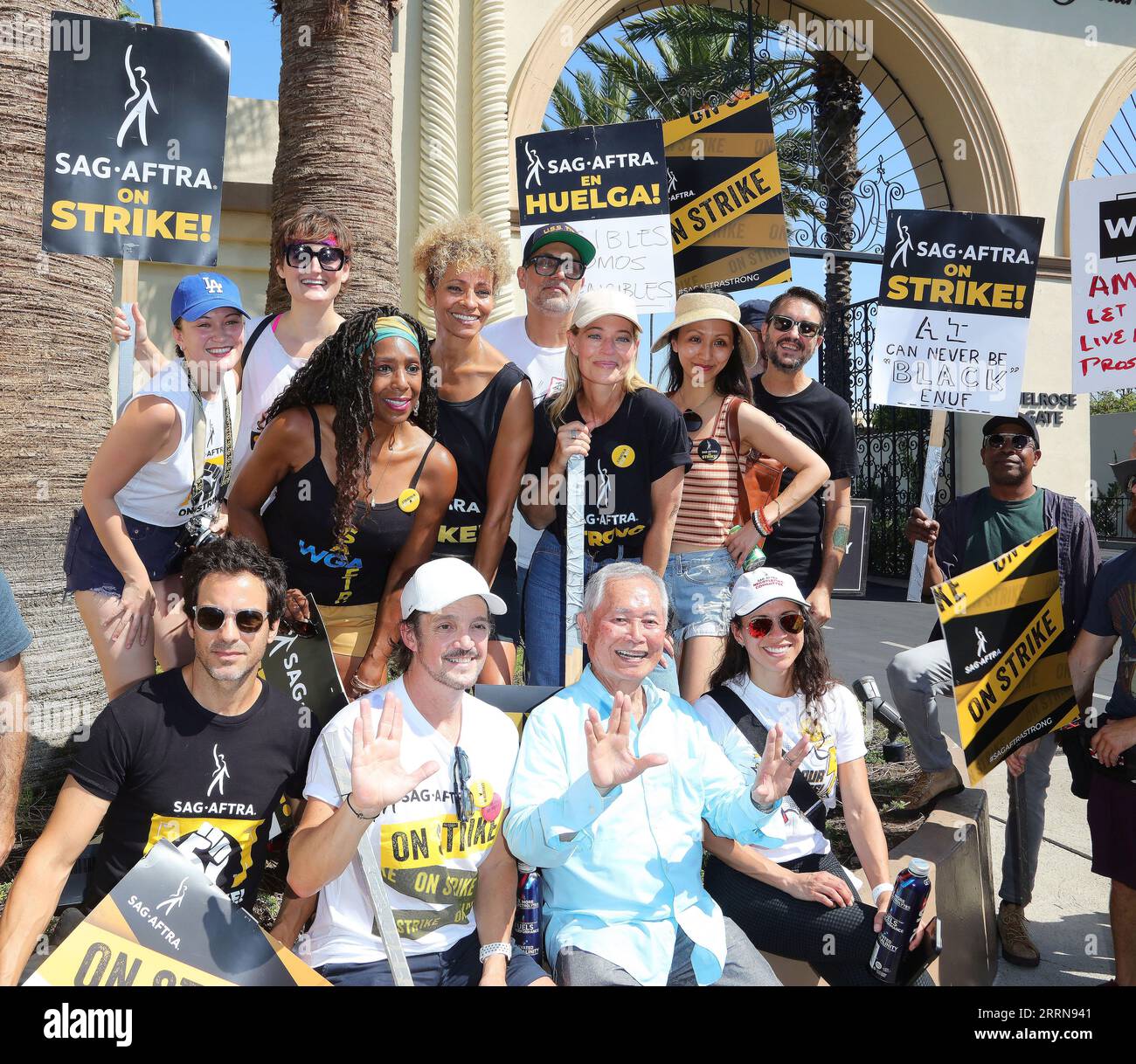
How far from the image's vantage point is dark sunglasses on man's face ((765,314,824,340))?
14.8 feet

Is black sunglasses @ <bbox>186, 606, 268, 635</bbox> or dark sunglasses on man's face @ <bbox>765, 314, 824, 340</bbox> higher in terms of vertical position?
dark sunglasses on man's face @ <bbox>765, 314, 824, 340</bbox>

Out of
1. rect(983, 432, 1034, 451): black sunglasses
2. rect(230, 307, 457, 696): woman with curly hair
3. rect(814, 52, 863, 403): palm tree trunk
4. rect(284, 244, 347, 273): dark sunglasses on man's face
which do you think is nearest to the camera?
rect(230, 307, 457, 696): woman with curly hair

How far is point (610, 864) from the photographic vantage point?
2812 millimetres

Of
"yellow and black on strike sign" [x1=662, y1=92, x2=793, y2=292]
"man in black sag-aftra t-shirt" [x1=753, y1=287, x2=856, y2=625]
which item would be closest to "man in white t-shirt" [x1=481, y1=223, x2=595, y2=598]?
"man in black sag-aftra t-shirt" [x1=753, y1=287, x2=856, y2=625]

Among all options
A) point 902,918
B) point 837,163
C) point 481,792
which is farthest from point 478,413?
point 837,163

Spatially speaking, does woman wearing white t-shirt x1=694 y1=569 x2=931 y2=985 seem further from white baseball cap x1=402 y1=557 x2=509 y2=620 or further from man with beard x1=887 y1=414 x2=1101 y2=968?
man with beard x1=887 y1=414 x2=1101 y2=968

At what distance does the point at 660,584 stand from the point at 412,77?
8.32 m

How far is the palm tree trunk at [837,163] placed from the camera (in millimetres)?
13898

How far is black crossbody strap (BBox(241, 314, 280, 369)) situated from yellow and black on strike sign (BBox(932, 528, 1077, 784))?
278 centimetres

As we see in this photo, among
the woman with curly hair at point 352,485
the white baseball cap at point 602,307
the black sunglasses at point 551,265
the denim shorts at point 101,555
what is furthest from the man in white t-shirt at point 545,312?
the denim shorts at point 101,555

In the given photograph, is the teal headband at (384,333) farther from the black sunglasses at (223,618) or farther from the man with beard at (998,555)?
the man with beard at (998,555)

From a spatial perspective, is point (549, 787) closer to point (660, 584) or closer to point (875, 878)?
point (660, 584)

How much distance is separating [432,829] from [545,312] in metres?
2.24

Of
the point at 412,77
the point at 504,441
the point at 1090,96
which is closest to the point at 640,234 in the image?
the point at 504,441
